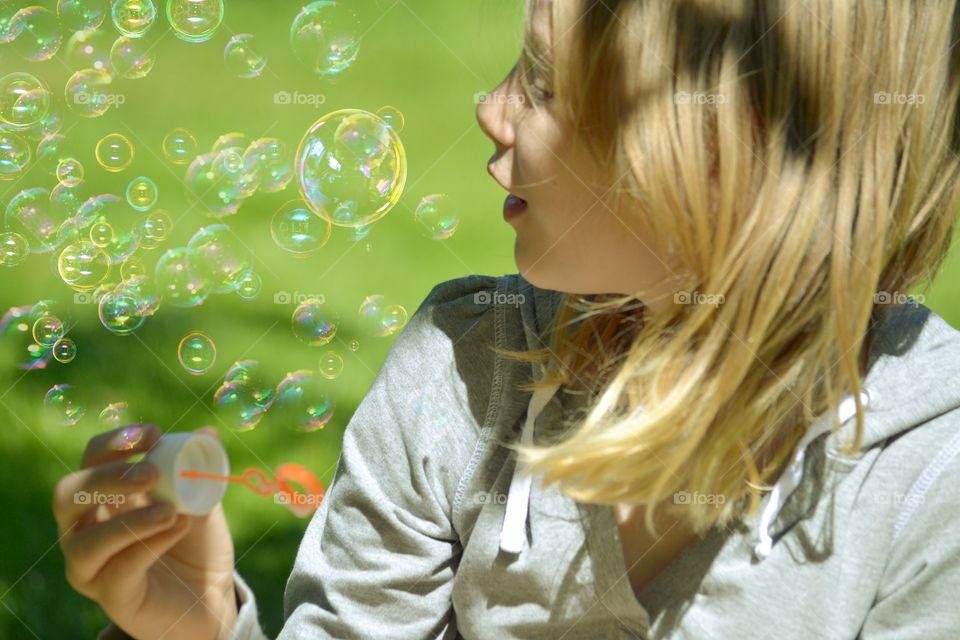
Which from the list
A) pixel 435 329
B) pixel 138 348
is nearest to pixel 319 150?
pixel 435 329

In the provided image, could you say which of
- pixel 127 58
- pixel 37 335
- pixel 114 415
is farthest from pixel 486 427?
pixel 127 58

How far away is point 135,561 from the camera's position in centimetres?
132

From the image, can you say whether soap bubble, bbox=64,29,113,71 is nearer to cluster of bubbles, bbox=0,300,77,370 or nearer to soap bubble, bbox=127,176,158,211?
soap bubble, bbox=127,176,158,211

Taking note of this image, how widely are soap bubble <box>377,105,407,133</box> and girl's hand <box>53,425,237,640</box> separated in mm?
1798

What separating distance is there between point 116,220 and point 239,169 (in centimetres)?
59

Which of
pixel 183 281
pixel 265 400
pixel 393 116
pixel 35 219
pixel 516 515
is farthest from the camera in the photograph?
pixel 393 116

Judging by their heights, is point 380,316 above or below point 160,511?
below

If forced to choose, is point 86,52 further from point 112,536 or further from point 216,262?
point 112,536

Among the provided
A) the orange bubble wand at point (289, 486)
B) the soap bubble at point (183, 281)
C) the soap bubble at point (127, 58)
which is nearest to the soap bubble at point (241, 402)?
the orange bubble wand at point (289, 486)

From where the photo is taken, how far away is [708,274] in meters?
1.24

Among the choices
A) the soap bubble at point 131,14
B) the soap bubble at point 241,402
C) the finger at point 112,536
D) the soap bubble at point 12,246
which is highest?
the soap bubble at point 131,14

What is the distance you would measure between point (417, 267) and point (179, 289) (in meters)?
0.86

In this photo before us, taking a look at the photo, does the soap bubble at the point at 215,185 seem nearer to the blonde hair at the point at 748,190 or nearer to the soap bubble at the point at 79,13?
the soap bubble at the point at 79,13

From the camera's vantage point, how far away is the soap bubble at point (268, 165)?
2.27 metres
